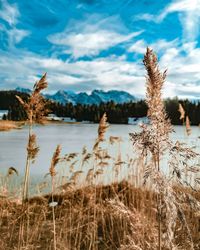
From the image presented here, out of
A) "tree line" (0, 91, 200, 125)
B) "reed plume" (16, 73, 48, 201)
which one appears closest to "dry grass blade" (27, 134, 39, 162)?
"reed plume" (16, 73, 48, 201)

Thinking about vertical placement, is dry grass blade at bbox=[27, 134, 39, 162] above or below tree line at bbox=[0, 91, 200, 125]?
below

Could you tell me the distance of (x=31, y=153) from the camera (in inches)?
113

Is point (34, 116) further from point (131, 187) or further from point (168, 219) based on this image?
point (131, 187)

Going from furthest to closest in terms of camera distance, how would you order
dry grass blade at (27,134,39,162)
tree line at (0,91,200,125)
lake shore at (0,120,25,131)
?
tree line at (0,91,200,125)
lake shore at (0,120,25,131)
dry grass blade at (27,134,39,162)

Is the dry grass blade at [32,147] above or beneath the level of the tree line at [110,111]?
beneath

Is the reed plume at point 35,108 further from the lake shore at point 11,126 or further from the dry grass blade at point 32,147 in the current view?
the lake shore at point 11,126

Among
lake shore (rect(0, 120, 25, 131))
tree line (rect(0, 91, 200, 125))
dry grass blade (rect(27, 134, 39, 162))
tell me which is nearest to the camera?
dry grass blade (rect(27, 134, 39, 162))

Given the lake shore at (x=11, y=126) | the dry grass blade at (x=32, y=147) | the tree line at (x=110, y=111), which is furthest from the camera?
the tree line at (x=110, y=111)

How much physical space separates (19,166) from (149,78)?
13428 millimetres

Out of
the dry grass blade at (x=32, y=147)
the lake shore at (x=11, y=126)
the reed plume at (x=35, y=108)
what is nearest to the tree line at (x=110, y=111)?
the lake shore at (x=11, y=126)

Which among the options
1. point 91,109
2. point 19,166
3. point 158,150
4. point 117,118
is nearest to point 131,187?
point 158,150

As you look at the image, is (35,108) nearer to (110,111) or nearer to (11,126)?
(11,126)

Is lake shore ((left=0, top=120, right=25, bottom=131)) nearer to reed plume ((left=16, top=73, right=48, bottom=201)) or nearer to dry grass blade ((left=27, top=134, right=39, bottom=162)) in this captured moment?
reed plume ((left=16, top=73, right=48, bottom=201))

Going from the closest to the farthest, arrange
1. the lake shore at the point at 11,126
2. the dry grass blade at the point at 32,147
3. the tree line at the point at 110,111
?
the dry grass blade at the point at 32,147
the lake shore at the point at 11,126
the tree line at the point at 110,111
